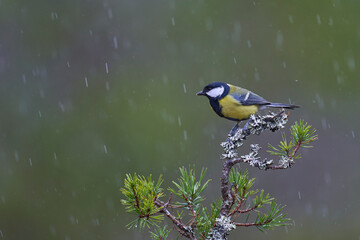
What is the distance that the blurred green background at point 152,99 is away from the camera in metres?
4.29

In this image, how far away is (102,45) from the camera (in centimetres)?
479

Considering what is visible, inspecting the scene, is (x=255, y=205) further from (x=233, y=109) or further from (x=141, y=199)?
(x=233, y=109)

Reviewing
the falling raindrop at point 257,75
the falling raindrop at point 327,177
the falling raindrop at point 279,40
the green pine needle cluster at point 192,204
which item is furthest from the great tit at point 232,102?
the falling raindrop at point 279,40

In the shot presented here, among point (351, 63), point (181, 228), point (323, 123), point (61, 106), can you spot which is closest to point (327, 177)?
point (323, 123)

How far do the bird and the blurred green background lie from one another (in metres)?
2.01

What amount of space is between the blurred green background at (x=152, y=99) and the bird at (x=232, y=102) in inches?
79.1

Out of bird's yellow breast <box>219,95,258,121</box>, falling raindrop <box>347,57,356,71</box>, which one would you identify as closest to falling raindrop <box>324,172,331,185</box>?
falling raindrop <box>347,57,356,71</box>

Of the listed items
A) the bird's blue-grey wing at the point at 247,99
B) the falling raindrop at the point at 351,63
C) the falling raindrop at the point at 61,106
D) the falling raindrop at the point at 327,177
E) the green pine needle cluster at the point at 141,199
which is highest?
the green pine needle cluster at the point at 141,199

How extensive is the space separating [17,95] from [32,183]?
0.78 m

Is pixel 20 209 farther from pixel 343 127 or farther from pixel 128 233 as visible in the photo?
pixel 343 127

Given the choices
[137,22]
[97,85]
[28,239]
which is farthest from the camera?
[137,22]

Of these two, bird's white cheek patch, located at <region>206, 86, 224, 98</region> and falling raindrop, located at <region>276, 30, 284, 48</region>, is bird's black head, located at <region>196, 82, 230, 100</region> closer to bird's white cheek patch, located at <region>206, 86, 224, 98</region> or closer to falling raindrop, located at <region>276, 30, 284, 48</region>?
bird's white cheek patch, located at <region>206, 86, 224, 98</region>

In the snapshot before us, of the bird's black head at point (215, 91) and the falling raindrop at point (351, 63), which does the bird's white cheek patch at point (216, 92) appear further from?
the falling raindrop at point (351, 63)

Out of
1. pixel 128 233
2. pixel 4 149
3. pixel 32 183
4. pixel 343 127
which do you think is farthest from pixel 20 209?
pixel 343 127
